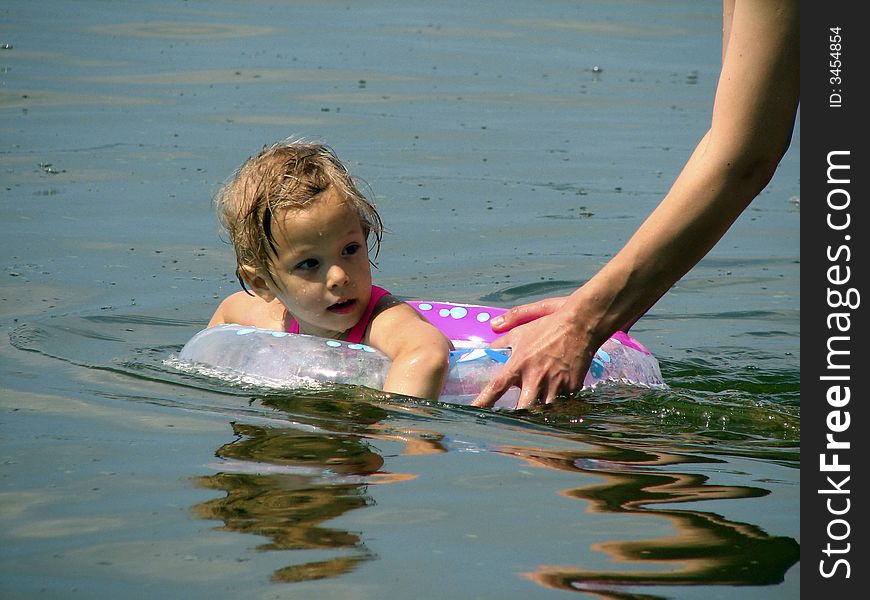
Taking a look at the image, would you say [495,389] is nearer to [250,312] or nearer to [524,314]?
[524,314]

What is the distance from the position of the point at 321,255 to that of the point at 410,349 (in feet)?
1.51

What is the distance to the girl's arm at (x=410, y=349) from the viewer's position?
4.57 meters

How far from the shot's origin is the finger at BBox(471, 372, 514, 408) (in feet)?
14.3

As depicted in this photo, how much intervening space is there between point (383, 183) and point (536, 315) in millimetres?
3422

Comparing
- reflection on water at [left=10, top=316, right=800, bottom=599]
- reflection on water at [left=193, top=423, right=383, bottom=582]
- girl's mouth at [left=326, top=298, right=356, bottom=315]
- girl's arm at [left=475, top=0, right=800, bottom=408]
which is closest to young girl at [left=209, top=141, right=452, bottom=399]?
girl's mouth at [left=326, top=298, right=356, bottom=315]

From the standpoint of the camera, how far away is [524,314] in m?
5.09

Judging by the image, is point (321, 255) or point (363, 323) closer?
point (321, 255)

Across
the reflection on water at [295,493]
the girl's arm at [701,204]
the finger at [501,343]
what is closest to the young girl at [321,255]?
the finger at [501,343]

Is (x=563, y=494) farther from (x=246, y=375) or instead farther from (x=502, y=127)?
(x=502, y=127)

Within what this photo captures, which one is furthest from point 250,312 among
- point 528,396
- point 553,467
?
point 553,467

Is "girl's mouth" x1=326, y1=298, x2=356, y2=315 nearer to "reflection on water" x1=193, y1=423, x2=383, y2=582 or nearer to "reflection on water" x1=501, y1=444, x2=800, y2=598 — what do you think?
"reflection on water" x1=193, y1=423, x2=383, y2=582

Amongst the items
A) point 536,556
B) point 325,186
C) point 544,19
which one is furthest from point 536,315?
point 544,19

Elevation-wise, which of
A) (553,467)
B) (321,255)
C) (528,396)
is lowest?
(553,467)

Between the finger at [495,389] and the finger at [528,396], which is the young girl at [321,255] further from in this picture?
the finger at [528,396]
